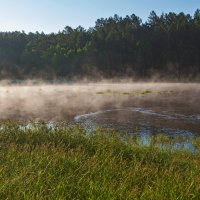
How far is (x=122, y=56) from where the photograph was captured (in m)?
119

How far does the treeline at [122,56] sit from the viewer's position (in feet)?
375

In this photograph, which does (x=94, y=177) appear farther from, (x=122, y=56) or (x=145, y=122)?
(x=122, y=56)

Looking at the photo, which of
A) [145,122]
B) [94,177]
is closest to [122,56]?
[145,122]

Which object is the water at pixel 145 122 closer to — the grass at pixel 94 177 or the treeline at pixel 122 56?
the grass at pixel 94 177

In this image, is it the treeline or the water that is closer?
A: the water

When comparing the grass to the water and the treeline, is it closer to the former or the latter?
the water

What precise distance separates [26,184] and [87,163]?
3.22m

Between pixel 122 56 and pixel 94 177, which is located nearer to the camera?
pixel 94 177

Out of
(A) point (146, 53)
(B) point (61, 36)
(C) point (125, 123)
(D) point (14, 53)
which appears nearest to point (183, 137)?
(C) point (125, 123)

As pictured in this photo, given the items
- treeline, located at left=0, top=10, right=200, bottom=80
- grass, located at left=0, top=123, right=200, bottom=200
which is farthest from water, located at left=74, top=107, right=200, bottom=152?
treeline, located at left=0, top=10, right=200, bottom=80

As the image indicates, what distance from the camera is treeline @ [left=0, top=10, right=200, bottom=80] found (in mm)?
114188

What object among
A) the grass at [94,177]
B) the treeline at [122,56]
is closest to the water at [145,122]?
the grass at [94,177]

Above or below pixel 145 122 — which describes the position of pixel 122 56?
above

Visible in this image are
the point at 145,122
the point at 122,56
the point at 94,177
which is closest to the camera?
the point at 94,177
